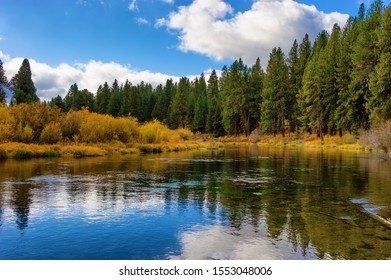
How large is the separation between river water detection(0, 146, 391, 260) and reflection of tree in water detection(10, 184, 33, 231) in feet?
0.09

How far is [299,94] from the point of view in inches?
2766

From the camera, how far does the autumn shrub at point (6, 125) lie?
3036 centimetres

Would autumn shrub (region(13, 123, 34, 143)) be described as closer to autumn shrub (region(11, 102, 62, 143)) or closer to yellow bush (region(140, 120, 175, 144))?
autumn shrub (region(11, 102, 62, 143))

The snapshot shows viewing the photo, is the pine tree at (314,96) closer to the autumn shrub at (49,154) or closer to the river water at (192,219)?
the autumn shrub at (49,154)

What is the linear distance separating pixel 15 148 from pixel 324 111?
47.1 m

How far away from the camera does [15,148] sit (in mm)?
28297

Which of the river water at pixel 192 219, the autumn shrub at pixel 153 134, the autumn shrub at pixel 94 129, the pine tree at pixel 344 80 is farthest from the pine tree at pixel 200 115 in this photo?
the river water at pixel 192 219

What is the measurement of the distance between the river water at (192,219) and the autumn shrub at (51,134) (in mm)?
17222

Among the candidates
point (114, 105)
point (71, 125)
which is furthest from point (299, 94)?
point (114, 105)

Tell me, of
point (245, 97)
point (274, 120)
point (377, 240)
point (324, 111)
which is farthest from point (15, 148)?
point (245, 97)

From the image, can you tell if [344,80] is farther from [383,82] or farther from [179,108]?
[179,108]

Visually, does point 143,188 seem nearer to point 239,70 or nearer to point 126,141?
point 126,141

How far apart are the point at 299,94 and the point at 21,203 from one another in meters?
64.4

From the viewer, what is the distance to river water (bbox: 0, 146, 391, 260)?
7.23 m
